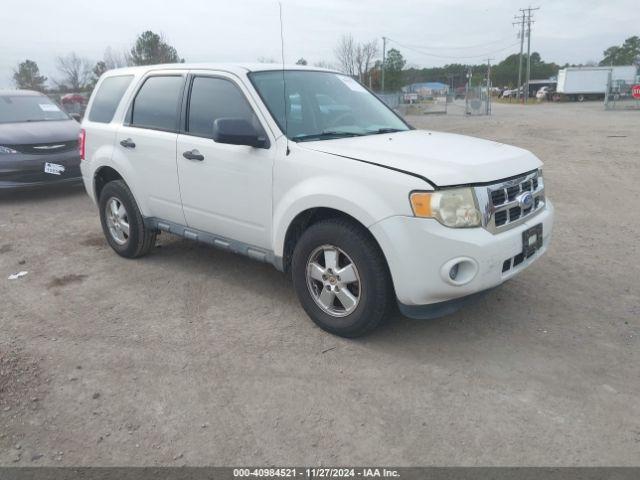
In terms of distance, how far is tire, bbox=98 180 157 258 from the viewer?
209 inches

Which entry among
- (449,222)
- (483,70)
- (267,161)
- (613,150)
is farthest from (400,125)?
(483,70)

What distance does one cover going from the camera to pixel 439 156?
140 inches

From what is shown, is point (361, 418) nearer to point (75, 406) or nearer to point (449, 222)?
point (449, 222)

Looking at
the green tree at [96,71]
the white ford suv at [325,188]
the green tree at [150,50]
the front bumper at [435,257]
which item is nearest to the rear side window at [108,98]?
the white ford suv at [325,188]

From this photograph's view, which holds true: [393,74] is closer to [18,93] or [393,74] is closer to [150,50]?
[150,50]

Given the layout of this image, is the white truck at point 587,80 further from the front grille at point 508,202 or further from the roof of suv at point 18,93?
the front grille at point 508,202

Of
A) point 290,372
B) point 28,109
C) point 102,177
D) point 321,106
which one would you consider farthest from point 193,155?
point 28,109

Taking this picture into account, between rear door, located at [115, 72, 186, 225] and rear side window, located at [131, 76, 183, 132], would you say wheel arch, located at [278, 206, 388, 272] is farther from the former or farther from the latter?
rear side window, located at [131, 76, 183, 132]

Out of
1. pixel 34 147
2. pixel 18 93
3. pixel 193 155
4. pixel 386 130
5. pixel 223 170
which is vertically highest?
pixel 18 93

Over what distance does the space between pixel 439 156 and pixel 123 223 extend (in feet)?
11.1

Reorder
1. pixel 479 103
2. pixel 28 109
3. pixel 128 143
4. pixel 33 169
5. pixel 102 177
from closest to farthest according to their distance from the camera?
pixel 128 143
pixel 102 177
pixel 33 169
pixel 28 109
pixel 479 103

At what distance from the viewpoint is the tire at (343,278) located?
3482mm

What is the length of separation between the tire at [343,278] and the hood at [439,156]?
0.49 metres

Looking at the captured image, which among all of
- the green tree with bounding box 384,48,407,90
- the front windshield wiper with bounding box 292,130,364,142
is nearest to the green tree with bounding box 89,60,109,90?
the green tree with bounding box 384,48,407,90
